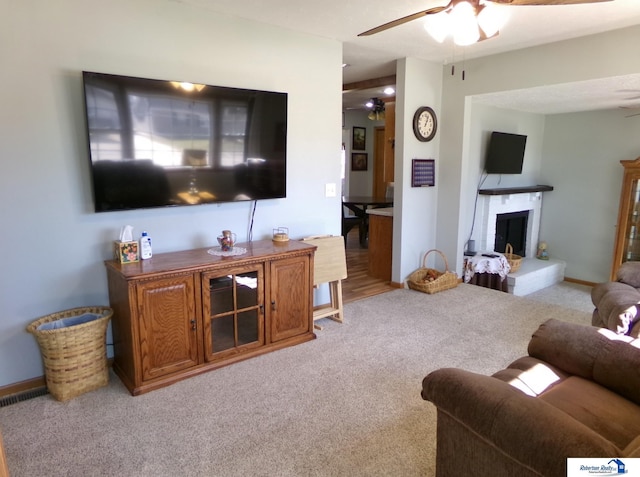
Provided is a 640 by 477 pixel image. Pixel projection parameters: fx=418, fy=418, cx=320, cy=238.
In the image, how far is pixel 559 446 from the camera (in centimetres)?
114

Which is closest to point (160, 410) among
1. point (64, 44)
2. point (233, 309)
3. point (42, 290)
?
point (233, 309)

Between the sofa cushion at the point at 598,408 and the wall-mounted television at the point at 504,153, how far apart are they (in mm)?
3871

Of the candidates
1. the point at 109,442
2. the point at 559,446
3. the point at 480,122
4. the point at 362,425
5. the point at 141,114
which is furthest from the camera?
the point at 480,122

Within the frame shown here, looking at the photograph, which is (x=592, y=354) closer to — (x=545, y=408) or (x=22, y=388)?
(x=545, y=408)

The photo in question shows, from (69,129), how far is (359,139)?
6.77 metres

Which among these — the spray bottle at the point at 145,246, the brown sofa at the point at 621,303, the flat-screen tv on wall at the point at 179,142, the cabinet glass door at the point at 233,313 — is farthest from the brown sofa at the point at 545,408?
the flat-screen tv on wall at the point at 179,142

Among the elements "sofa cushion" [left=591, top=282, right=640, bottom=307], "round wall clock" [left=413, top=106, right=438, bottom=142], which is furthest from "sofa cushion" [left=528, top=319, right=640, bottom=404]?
"round wall clock" [left=413, top=106, right=438, bottom=142]

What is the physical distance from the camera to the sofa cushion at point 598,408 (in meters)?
1.51

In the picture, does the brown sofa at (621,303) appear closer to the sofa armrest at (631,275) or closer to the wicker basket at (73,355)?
the sofa armrest at (631,275)

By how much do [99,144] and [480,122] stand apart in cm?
434

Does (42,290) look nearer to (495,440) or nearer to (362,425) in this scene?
(362,425)

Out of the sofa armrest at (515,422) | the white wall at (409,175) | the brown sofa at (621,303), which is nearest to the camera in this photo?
the sofa armrest at (515,422)

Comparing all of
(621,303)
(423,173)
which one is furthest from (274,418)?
→ (423,173)

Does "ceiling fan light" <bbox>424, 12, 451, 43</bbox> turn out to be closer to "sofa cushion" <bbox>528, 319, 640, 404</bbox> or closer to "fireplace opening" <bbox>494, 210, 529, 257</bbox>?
"sofa cushion" <bbox>528, 319, 640, 404</bbox>
